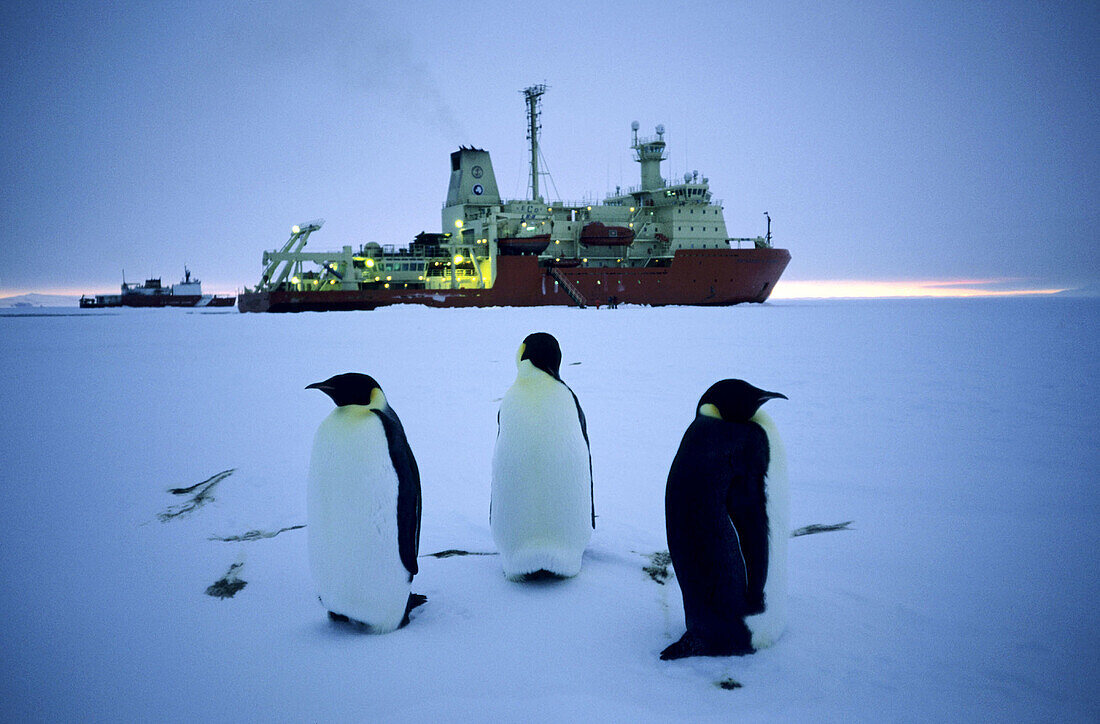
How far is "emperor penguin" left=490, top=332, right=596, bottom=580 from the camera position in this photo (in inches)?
108

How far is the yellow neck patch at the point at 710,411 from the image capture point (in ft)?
6.79

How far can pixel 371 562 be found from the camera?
89.6 inches

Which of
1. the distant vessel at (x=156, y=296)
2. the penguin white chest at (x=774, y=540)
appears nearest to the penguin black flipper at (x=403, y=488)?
the penguin white chest at (x=774, y=540)

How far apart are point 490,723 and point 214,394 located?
288 inches

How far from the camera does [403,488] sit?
2311mm

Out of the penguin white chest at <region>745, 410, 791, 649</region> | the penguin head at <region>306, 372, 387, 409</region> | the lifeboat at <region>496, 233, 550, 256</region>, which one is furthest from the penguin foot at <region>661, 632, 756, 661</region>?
the lifeboat at <region>496, 233, 550, 256</region>

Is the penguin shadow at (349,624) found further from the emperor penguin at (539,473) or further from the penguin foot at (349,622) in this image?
the emperor penguin at (539,473)

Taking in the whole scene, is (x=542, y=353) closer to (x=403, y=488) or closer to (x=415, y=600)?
(x=403, y=488)

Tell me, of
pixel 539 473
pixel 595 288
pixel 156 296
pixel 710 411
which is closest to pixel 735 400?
pixel 710 411

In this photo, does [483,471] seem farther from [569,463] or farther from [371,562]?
[371,562]

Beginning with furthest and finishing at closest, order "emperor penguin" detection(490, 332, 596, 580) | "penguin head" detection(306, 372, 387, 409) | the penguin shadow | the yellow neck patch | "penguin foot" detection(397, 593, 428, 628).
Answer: "emperor penguin" detection(490, 332, 596, 580) < "penguin foot" detection(397, 593, 428, 628) < the penguin shadow < "penguin head" detection(306, 372, 387, 409) < the yellow neck patch

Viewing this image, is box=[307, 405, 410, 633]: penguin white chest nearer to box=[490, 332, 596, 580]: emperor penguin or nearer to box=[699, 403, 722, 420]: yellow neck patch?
box=[490, 332, 596, 580]: emperor penguin

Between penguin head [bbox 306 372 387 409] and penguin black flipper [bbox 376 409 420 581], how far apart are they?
2.6 inches

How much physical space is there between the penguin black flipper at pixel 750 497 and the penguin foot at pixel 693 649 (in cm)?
28
